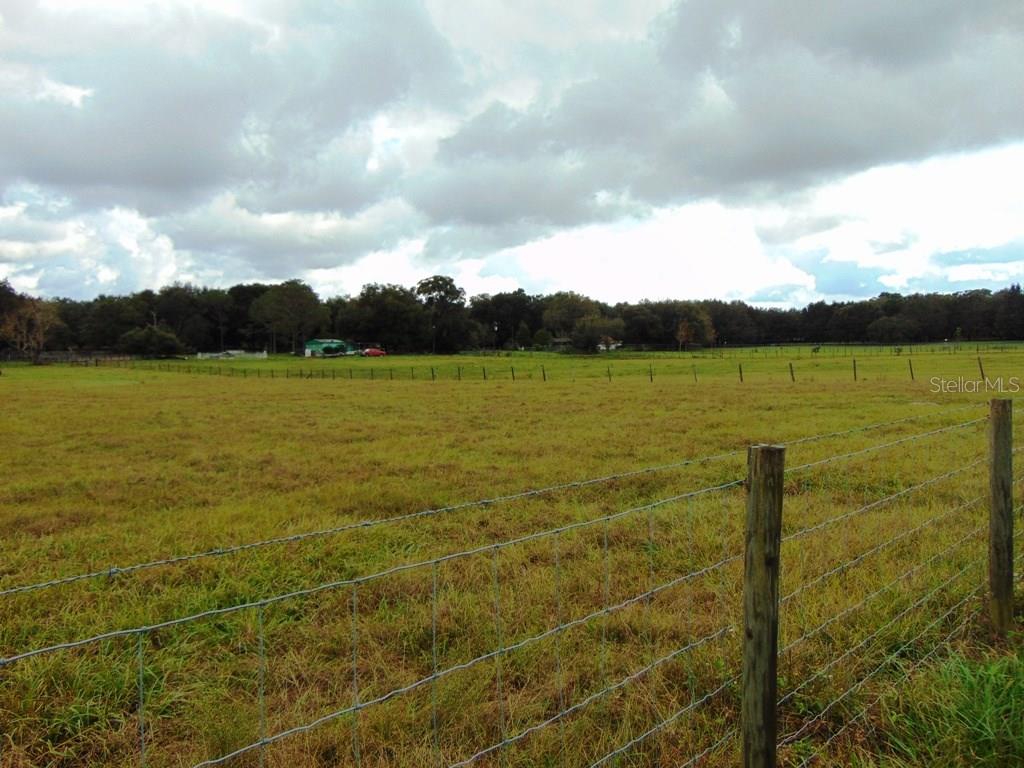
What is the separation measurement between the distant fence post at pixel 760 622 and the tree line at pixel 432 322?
94517 mm

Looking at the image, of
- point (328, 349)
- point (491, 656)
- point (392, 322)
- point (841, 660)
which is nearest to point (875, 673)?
point (841, 660)

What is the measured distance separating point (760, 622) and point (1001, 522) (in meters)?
2.65

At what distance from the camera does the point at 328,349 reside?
105938 mm

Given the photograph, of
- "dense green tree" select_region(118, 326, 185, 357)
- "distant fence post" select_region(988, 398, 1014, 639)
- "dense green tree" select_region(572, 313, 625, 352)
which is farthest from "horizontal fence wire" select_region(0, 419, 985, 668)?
"dense green tree" select_region(118, 326, 185, 357)

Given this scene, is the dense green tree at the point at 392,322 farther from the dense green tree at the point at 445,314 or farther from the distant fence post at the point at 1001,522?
the distant fence post at the point at 1001,522

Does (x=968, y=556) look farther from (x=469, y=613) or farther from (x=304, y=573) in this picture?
(x=304, y=573)

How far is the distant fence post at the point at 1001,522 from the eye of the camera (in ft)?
13.1

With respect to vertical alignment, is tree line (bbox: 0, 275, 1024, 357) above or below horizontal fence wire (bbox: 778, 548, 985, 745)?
above

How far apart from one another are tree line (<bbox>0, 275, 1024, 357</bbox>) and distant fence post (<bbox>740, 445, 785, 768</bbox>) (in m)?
94.5

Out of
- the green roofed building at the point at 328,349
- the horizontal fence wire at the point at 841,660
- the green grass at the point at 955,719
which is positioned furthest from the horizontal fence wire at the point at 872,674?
the green roofed building at the point at 328,349

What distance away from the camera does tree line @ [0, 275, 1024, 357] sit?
364 ft

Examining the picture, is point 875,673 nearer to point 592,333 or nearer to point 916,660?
point 916,660

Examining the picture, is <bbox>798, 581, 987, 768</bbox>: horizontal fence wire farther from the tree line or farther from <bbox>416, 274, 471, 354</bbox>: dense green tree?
<bbox>416, 274, 471, 354</bbox>: dense green tree

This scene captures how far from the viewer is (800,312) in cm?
14750
